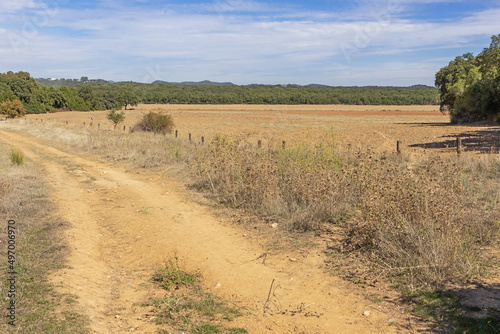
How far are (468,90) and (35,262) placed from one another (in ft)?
136

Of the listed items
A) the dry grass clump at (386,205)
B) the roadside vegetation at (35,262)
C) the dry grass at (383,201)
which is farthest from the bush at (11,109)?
the dry grass clump at (386,205)

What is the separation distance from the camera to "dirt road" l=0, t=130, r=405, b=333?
455 centimetres

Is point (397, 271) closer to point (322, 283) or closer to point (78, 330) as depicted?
point (322, 283)

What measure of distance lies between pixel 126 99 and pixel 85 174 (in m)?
91.7

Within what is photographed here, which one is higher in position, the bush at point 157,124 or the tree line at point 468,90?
the tree line at point 468,90

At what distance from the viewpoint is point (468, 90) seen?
3844 centimetres

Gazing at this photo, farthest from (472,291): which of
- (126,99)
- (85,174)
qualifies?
(126,99)

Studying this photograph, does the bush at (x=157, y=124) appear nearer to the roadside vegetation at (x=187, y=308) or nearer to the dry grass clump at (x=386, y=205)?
the dry grass clump at (x=386, y=205)

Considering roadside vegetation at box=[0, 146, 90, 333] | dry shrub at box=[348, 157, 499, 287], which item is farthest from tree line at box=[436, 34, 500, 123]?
roadside vegetation at box=[0, 146, 90, 333]

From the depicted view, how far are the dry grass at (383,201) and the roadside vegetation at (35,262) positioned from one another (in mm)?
3799

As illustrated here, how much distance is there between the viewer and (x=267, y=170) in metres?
9.01

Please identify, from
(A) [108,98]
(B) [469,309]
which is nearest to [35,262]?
(B) [469,309]

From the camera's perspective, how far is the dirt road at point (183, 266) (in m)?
4.55

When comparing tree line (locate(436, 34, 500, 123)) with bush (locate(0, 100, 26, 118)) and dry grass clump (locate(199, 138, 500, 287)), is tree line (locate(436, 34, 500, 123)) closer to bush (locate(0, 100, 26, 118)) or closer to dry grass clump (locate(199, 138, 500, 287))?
dry grass clump (locate(199, 138, 500, 287))
